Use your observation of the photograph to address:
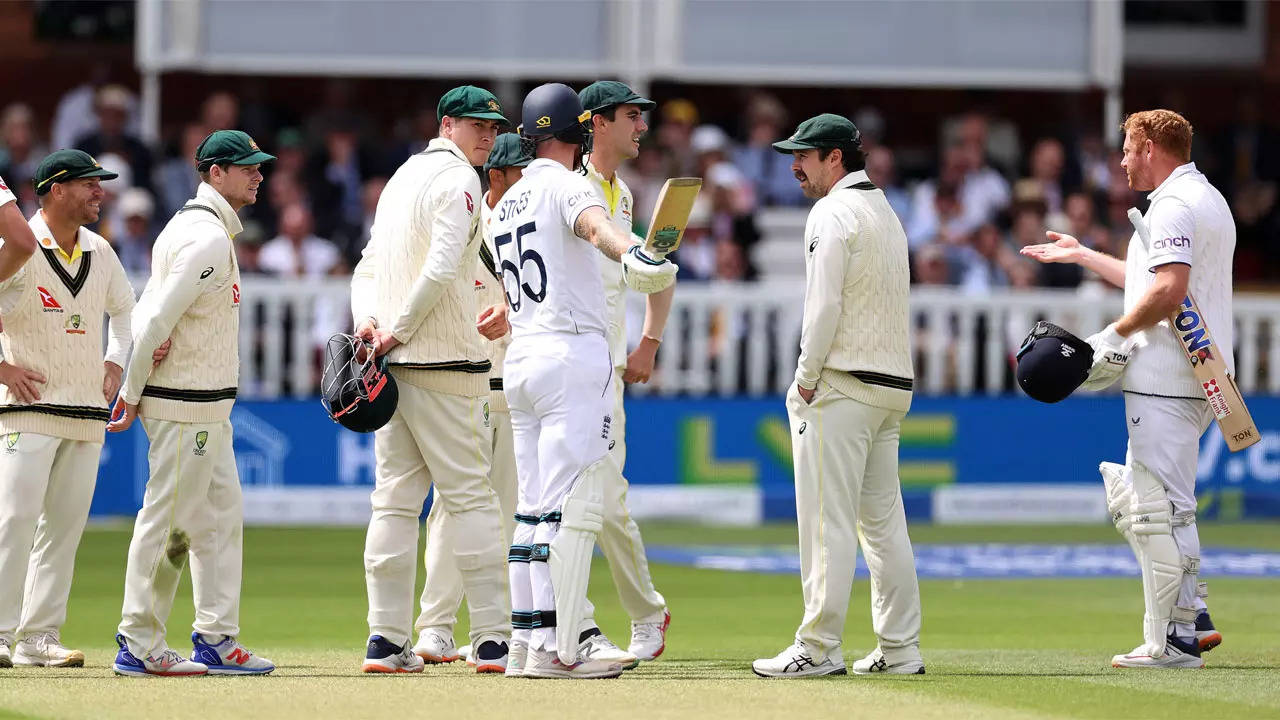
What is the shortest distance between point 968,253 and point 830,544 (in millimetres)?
10374

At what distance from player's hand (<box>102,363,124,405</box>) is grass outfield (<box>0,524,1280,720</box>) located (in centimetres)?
119

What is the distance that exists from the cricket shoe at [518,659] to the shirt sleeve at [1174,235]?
3.11 meters

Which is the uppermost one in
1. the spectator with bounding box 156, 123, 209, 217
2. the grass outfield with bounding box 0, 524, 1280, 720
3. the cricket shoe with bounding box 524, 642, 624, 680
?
the spectator with bounding box 156, 123, 209, 217

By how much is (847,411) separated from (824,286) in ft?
1.73

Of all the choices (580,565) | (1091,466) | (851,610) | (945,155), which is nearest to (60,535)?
(580,565)

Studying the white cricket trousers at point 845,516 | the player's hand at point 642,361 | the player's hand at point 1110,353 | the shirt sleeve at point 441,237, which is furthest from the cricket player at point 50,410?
the player's hand at point 1110,353

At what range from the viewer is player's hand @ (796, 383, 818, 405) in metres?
8.05

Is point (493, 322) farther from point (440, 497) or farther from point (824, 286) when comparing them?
point (824, 286)

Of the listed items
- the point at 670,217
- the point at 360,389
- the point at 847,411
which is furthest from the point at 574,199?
the point at 847,411

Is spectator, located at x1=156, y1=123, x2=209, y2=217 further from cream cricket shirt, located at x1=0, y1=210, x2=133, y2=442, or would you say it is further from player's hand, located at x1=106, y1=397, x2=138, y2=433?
player's hand, located at x1=106, y1=397, x2=138, y2=433

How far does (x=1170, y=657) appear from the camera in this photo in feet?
27.3

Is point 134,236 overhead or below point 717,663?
overhead

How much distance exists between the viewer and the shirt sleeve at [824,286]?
7961mm

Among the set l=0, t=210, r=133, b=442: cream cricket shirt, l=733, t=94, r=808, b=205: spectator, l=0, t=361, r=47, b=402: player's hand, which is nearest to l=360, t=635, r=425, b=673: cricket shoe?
l=0, t=210, r=133, b=442: cream cricket shirt
